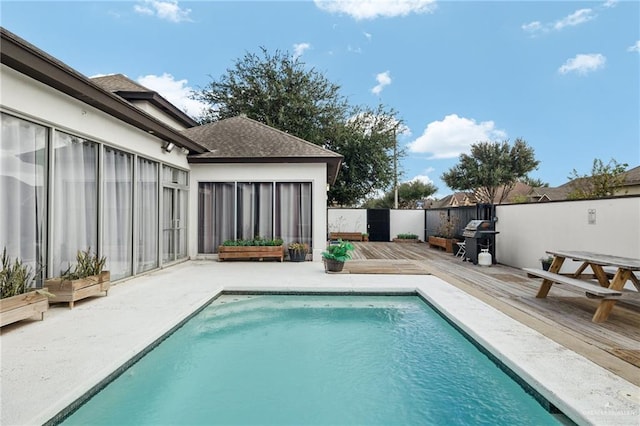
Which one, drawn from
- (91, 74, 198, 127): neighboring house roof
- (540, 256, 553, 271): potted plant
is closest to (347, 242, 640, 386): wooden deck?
(540, 256, 553, 271): potted plant

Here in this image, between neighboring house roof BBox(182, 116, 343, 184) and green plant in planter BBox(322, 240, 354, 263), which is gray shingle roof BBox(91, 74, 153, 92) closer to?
neighboring house roof BBox(182, 116, 343, 184)

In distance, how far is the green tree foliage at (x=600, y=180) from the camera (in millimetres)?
12297

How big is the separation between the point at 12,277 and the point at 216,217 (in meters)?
5.96

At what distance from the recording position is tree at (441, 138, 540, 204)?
2656 centimetres

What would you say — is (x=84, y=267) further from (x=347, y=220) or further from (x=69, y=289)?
(x=347, y=220)

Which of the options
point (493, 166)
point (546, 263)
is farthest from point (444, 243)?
point (493, 166)

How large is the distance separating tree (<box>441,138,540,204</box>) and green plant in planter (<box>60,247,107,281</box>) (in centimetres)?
2687

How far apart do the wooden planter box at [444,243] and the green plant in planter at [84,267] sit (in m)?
10.2

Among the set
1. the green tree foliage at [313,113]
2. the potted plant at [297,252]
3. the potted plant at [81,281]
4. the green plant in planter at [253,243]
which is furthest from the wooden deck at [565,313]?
the green tree foliage at [313,113]

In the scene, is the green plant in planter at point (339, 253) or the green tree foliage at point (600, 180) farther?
the green tree foliage at point (600, 180)

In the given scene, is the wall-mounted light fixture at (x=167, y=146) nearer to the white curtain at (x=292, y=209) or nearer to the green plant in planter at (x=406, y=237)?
the white curtain at (x=292, y=209)

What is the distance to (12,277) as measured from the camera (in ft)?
13.1

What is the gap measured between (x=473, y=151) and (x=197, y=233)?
24480 millimetres

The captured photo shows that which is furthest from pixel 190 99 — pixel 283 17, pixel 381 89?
pixel 381 89
